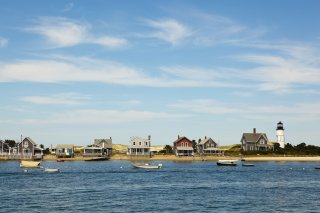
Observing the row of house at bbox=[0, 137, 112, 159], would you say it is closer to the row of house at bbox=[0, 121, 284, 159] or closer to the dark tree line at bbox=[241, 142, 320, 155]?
the row of house at bbox=[0, 121, 284, 159]

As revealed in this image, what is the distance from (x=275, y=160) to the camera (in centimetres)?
16025

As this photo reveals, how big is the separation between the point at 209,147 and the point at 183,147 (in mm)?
10700

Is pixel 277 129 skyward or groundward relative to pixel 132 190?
skyward

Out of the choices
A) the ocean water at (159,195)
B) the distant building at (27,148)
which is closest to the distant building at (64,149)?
the distant building at (27,148)

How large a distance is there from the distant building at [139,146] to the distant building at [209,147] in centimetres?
2091

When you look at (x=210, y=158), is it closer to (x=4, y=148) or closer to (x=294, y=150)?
(x=294, y=150)

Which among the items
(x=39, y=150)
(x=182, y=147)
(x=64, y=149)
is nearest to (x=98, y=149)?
(x=64, y=149)

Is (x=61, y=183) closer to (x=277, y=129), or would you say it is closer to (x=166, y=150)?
(x=166, y=150)

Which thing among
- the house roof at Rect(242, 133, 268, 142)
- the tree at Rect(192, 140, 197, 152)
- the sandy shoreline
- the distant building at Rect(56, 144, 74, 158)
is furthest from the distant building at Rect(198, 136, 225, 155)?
the distant building at Rect(56, 144, 74, 158)

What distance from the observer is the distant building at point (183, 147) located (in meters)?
162

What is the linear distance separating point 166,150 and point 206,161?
1869 cm

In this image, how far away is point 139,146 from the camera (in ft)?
518

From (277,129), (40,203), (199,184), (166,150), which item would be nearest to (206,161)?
(166,150)

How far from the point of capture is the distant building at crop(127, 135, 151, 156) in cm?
15775
